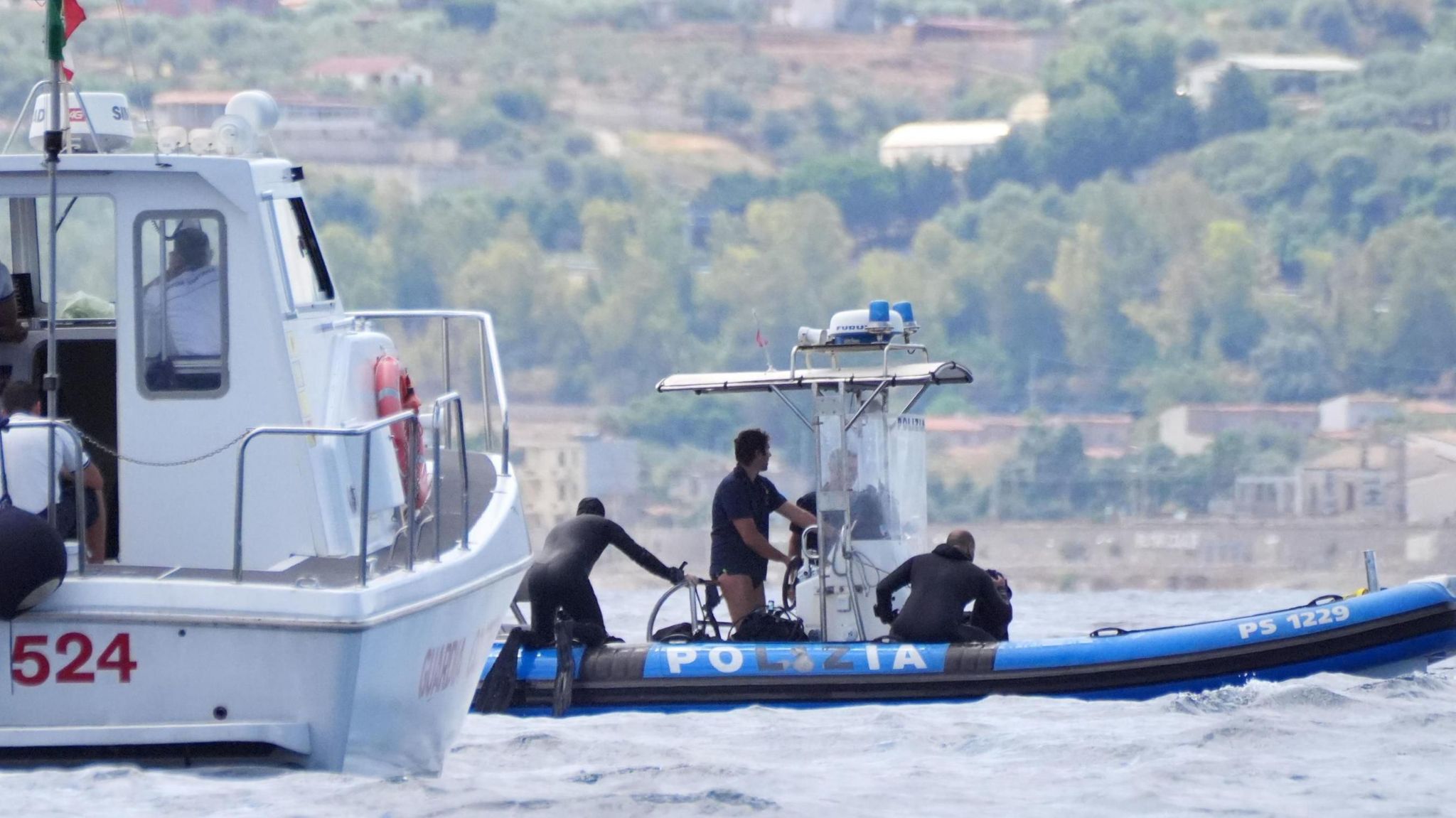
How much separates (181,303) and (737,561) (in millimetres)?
4395

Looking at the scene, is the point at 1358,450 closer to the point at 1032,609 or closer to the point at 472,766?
the point at 1032,609

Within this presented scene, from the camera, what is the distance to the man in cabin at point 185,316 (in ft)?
26.3

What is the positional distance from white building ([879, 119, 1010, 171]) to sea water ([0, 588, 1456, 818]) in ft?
411

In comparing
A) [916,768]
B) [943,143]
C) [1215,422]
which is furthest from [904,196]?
[916,768]

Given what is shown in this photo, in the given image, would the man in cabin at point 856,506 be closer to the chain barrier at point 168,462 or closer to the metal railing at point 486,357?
the metal railing at point 486,357

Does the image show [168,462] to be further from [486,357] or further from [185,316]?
[486,357]

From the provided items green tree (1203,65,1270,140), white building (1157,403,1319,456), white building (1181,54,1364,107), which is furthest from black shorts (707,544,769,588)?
white building (1181,54,1364,107)

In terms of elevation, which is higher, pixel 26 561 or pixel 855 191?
pixel 855 191

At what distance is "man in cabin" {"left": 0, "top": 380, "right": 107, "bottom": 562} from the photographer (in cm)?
730

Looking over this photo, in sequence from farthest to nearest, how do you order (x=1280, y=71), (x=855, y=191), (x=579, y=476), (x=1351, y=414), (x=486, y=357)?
(x=1280, y=71)
(x=855, y=191)
(x=1351, y=414)
(x=579, y=476)
(x=486, y=357)

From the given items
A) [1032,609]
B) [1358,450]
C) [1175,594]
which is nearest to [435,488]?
[1032,609]

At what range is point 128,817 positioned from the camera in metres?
7.32

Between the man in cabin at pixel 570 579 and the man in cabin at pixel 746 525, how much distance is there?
1.20 ft

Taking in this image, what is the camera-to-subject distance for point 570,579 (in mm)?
11609
